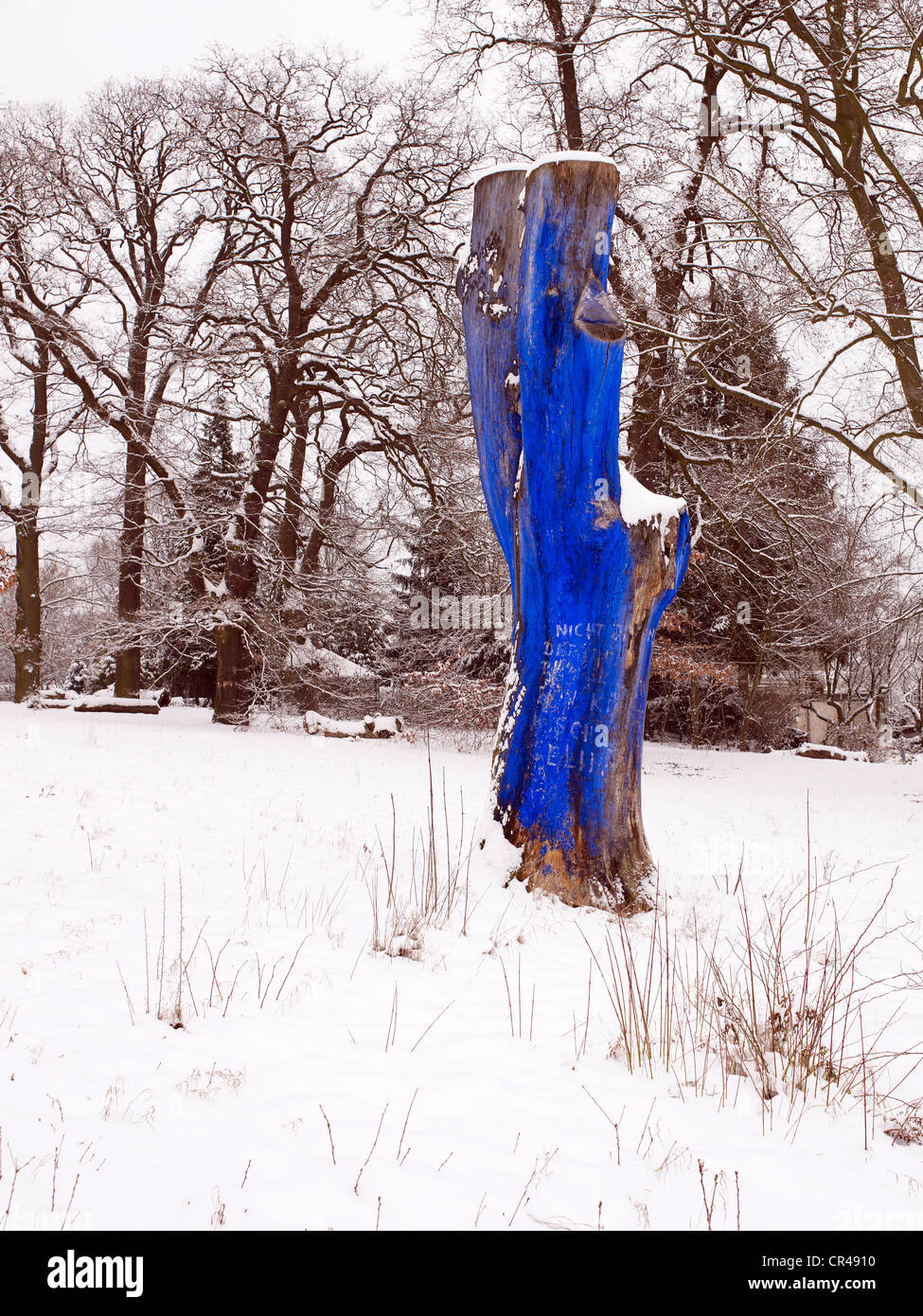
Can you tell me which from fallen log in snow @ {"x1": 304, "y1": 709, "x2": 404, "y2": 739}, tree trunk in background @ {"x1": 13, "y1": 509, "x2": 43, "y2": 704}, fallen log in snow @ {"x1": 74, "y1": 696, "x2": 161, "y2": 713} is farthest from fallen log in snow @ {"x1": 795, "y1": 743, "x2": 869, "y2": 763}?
tree trunk in background @ {"x1": 13, "y1": 509, "x2": 43, "y2": 704}

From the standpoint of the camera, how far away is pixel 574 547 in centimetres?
482

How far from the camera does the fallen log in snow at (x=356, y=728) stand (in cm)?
1538

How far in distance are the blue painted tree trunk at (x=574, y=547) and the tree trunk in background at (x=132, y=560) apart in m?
11.2

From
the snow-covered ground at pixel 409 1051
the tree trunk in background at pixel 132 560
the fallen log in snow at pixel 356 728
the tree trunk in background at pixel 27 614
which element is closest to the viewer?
the snow-covered ground at pixel 409 1051

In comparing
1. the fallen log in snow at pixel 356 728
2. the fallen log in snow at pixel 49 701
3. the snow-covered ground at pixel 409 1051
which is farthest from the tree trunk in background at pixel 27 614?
the snow-covered ground at pixel 409 1051

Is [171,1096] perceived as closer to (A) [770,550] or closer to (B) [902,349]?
(B) [902,349]

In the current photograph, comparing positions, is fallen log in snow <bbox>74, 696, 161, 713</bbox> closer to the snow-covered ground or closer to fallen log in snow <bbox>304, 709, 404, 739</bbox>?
fallen log in snow <bbox>304, 709, 404, 739</bbox>

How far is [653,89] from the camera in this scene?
13.8m

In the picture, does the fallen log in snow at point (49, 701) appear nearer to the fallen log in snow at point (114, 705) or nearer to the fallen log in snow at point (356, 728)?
the fallen log in snow at point (114, 705)

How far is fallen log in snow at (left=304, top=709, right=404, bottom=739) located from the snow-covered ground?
956 centimetres

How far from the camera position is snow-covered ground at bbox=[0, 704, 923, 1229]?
6.40 ft

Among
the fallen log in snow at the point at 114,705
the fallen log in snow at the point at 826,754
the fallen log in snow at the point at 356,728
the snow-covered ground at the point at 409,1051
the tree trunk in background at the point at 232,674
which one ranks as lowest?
the fallen log in snow at the point at 826,754

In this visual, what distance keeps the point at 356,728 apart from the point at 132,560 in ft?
16.2
